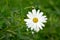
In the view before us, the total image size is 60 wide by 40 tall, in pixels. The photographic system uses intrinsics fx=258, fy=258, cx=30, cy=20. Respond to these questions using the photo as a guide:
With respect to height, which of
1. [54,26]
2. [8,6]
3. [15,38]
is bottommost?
[15,38]

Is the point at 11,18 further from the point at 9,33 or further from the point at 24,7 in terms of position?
the point at 24,7

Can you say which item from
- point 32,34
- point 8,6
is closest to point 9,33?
point 32,34

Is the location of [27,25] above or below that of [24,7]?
below
